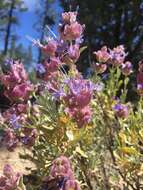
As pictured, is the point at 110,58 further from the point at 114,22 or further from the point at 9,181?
the point at 114,22

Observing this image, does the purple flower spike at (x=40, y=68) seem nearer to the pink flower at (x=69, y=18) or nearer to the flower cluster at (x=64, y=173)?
the pink flower at (x=69, y=18)

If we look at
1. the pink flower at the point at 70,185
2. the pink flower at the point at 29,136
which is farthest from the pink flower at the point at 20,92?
the pink flower at the point at 70,185

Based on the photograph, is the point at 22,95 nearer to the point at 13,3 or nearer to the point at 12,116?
the point at 12,116

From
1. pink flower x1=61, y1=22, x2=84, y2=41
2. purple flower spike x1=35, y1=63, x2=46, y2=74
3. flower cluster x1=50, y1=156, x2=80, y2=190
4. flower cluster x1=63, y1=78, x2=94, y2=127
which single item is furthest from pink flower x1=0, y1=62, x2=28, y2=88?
flower cluster x1=50, y1=156, x2=80, y2=190

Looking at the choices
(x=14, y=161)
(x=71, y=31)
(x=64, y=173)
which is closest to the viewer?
(x=64, y=173)

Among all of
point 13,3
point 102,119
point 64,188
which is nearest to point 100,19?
point 102,119

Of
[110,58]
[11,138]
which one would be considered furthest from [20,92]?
[110,58]
